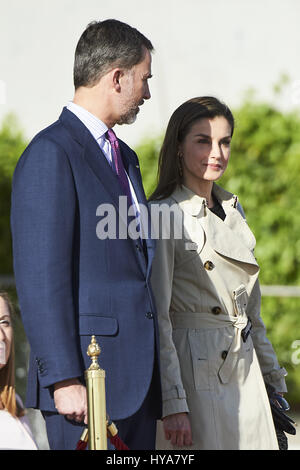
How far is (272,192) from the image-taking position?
28.1 feet

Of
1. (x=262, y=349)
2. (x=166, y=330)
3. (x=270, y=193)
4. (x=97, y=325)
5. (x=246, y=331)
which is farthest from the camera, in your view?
(x=270, y=193)

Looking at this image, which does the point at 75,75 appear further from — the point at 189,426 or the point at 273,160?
the point at 273,160

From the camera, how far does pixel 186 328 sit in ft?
12.5

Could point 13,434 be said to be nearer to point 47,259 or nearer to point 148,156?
point 47,259

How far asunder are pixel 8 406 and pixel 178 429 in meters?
0.90

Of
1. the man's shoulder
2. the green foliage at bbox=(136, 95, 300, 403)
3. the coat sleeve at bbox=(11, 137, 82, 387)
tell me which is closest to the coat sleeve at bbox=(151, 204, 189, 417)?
the coat sleeve at bbox=(11, 137, 82, 387)

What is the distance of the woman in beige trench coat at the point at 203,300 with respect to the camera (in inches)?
146

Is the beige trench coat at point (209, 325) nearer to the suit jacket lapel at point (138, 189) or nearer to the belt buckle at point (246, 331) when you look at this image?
the belt buckle at point (246, 331)

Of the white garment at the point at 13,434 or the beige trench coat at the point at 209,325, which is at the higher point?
the beige trench coat at the point at 209,325

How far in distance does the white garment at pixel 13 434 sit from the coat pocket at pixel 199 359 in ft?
2.60

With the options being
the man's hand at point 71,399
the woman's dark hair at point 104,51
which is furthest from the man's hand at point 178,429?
the woman's dark hair at point 104,51

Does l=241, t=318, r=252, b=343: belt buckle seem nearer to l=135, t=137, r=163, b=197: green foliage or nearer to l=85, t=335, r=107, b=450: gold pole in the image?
l=85, t=335, r=107, b=450: gold pole

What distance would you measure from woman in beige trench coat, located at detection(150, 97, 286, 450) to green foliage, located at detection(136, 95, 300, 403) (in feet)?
12.3

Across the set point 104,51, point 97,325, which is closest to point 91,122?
point 104,51
